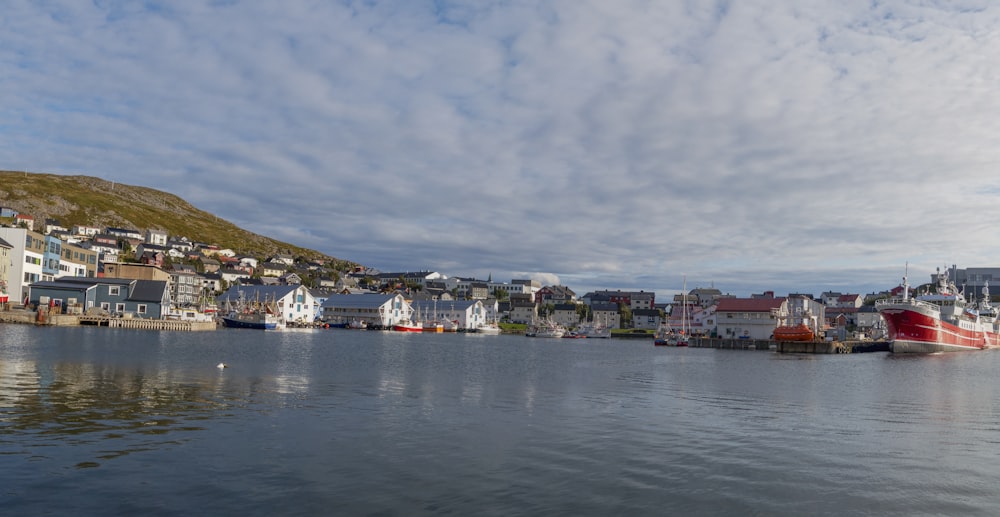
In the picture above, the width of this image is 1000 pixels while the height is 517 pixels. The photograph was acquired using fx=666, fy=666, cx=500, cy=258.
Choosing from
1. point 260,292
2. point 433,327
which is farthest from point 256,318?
point 433,327

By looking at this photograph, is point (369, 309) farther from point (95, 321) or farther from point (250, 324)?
point (95, 321)

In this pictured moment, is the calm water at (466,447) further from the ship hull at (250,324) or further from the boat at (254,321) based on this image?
the boat at (254,321)

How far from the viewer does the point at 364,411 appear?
84.9 ft

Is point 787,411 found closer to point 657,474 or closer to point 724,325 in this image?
point 657,474

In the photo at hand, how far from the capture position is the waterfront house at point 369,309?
161 m

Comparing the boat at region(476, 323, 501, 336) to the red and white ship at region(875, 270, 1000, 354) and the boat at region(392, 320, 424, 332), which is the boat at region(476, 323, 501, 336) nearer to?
the boat at region(392, 320, 424, 332)

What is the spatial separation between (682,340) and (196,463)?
111 meters

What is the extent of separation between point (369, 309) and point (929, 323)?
4533 inches

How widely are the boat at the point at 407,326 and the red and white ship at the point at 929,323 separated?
313 feet

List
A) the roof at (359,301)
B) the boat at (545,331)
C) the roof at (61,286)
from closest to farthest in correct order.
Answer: the roof at (61,286) < the boat at (545,331) < the roof at (359,301)

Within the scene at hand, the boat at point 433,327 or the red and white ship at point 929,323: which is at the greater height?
the red and white ship at point 929,323

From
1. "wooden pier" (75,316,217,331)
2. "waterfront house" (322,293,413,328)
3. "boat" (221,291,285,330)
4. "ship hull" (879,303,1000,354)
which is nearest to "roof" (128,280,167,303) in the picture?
"wooden pier" (75,316,217,331)

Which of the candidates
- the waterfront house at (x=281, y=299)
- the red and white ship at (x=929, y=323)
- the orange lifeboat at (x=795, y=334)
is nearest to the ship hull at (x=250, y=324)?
the waterfront house at (x=281, y=299)

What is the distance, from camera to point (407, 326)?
153375mm
